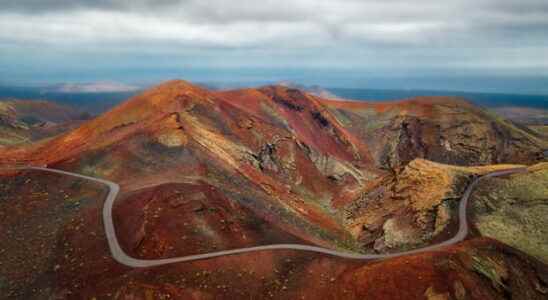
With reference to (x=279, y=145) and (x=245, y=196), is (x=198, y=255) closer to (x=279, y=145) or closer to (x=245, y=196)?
(x=245, y=196)

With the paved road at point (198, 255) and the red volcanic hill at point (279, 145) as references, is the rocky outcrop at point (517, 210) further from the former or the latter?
the red volcanic hill at point (279, 145)

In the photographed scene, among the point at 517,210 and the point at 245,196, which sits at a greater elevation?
the point at 517,210

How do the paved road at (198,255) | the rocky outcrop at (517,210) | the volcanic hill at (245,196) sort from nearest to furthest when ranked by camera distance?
the volcanic hill at (245,196) < the paved road at (198,255) < the rocky outcrop at (517,210)

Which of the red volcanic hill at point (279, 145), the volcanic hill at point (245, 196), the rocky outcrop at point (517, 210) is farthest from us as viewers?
the red volcanic hill at point (279, 145)

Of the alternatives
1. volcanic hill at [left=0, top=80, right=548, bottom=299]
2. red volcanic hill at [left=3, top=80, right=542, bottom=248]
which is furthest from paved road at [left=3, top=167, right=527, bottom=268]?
red volcanic hill at [left=3, top=80, right=542, bottom=248]

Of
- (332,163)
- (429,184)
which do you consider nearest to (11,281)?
(429,184)

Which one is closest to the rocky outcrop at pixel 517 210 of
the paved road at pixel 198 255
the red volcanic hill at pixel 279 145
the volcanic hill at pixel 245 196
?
the paved road at pixel 198 255

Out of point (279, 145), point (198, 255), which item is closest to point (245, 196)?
point (198, 255)

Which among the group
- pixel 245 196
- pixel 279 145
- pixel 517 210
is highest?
pixel 279 145

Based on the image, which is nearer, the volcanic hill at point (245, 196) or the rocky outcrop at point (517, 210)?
the volcanic hill at point (245, 196)

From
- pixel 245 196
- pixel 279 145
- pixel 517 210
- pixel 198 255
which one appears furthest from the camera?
pixel 279 145

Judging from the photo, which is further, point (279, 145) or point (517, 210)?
point (279, 145)

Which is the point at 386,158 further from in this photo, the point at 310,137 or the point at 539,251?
the point at 539,251

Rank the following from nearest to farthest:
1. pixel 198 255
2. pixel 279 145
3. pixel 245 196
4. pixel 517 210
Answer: pixel 198 255, pixel 517 210, pixel 245 196, pixel 279 145
